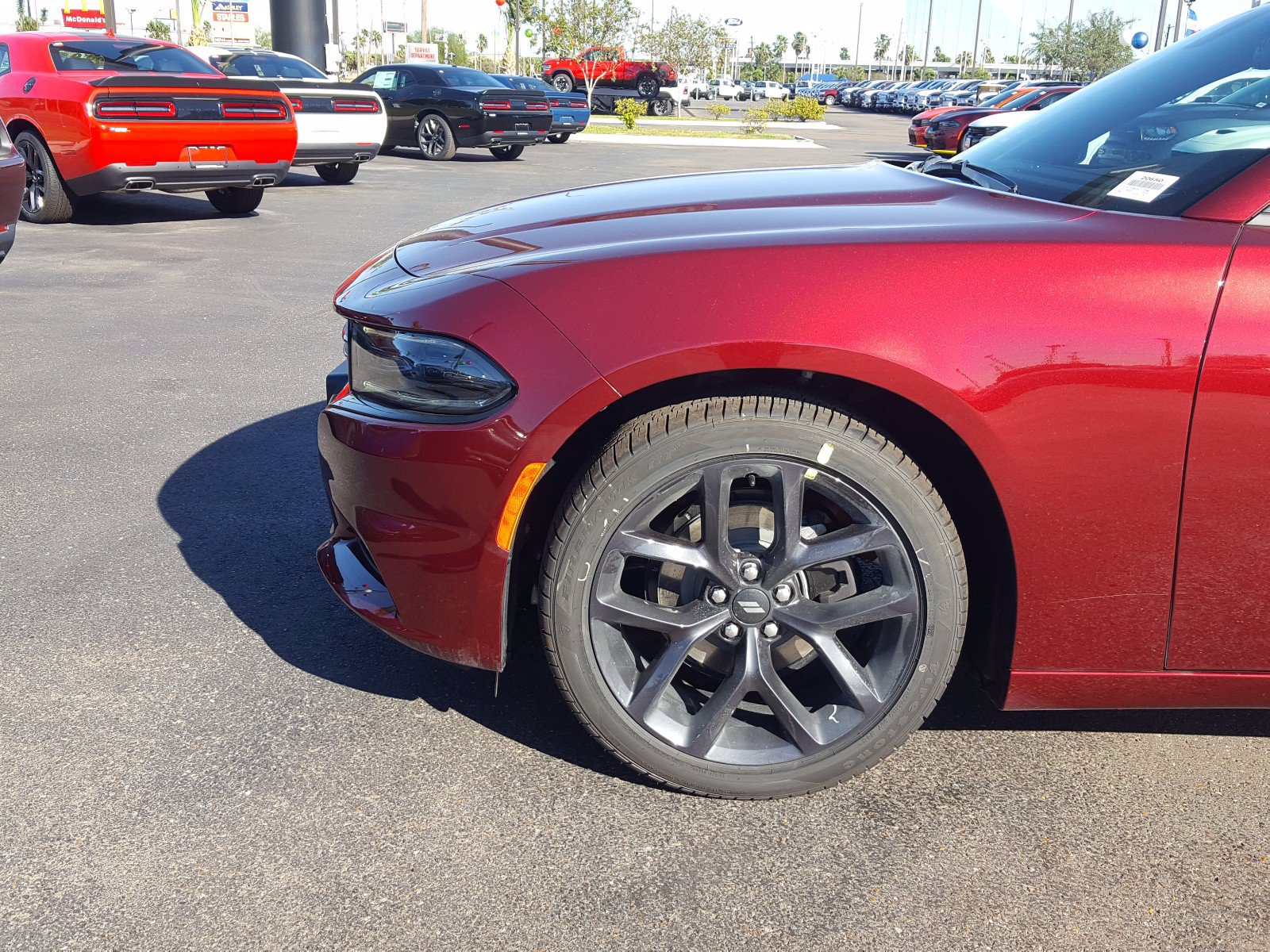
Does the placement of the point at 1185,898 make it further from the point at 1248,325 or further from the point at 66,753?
the point at 66,753

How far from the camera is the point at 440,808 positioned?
7.64 feet

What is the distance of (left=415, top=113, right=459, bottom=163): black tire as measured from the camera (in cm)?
1833

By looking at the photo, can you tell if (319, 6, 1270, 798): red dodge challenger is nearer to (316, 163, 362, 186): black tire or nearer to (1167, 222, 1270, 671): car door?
(1167, 222, 1270, 671): car door

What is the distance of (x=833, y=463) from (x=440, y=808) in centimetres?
106

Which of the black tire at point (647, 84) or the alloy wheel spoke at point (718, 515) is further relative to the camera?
the black tire at point (647, 84)

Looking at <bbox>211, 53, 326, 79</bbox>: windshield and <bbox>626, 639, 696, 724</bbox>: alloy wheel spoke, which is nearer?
<bbox>626, 639, 696, 724</bbox>: alloy wheel spoke

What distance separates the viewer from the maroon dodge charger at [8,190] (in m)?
5.84

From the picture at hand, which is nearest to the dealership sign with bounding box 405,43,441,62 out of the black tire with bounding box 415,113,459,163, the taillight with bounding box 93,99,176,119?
the black tire with bounding box 415,113,459,163

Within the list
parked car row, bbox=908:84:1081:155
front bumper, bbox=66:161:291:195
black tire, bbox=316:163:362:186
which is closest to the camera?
front bumper, bbox=66:161:291:195

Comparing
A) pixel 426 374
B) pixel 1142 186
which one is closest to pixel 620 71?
pixel 1142 186

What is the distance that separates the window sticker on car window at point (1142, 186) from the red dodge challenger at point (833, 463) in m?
0.01

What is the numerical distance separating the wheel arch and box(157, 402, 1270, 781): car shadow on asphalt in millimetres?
226

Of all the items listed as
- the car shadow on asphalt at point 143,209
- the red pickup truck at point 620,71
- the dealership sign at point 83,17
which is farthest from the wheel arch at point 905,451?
the red pickup truck at point 620,71

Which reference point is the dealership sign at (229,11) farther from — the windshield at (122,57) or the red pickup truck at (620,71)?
the windshield at (122,57)
